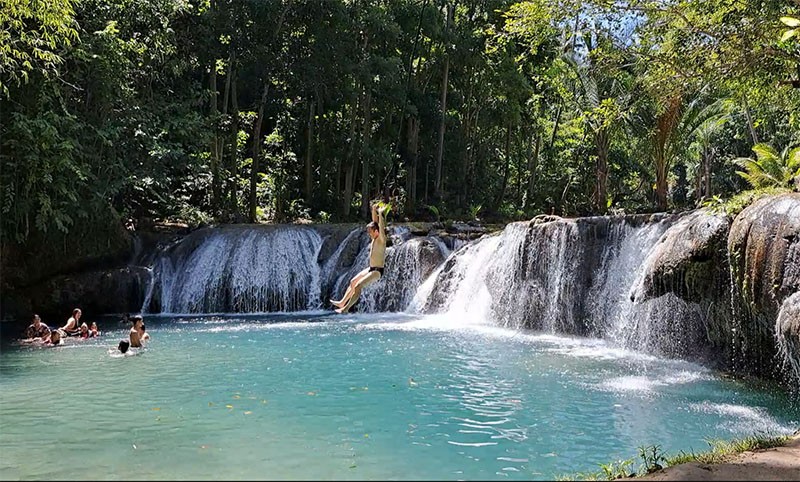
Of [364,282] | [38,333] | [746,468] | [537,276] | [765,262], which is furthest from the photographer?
[537,276]

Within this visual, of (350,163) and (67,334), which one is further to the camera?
(350,163)

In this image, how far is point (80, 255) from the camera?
18.6 meters

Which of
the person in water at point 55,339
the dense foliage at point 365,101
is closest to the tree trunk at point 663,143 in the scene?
the dense foliage at point 365,101

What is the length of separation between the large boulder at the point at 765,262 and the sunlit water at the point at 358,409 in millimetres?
996

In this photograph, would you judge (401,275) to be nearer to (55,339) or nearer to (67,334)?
(67,334)

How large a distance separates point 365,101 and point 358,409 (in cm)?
1926

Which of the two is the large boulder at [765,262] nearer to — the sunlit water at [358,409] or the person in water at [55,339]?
the sunlit water at [358,409]

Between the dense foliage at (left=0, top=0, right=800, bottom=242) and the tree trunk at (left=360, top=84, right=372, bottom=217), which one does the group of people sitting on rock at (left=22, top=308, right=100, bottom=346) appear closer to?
the dense foliage at (left=0, top=0, right=800, bottom=242)

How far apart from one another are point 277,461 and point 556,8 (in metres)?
6.31

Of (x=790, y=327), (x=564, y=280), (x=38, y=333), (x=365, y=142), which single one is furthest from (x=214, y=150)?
(x=790, y=327)

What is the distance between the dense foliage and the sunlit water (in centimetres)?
263

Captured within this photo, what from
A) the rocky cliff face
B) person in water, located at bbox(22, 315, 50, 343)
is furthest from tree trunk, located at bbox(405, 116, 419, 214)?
person in water, located at bbox(22, 315, 50, 343)

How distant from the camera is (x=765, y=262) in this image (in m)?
8.14

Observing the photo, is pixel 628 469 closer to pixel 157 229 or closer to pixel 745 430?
pixel 745 430
